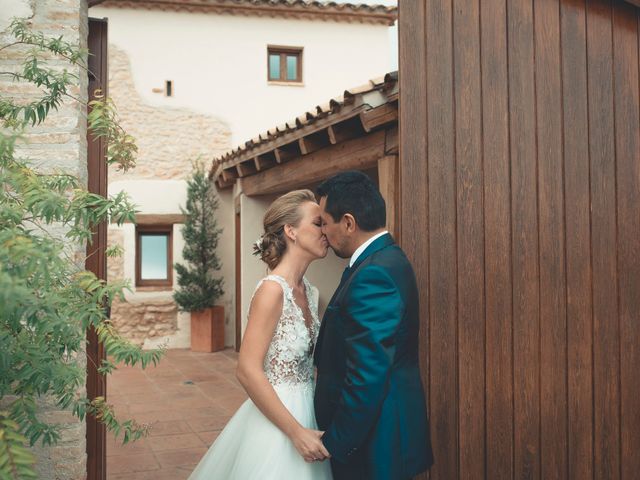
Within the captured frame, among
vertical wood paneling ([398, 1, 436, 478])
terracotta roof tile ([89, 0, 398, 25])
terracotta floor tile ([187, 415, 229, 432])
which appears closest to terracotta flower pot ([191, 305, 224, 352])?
terracotta floor tile ([187, 415, 229, 432])

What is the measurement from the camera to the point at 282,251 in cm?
263

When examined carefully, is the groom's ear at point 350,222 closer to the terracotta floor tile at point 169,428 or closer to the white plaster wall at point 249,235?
the terracotta floor tile at point 169,428

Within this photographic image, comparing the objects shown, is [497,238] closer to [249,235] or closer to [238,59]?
[249,235]

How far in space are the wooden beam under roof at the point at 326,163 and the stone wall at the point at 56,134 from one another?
2368 millimetres

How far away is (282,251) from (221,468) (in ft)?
2.83

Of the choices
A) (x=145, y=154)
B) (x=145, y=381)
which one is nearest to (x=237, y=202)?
(x=145, y=154)

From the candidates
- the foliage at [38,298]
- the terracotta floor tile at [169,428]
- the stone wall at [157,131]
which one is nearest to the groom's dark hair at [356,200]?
the foliage at [38,298]

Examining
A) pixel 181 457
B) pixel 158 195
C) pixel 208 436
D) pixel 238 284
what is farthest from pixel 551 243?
pixel 158 195

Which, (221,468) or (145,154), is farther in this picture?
(145,154)

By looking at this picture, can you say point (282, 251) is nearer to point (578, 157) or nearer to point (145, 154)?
point (578, 157)

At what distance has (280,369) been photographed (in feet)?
8.41

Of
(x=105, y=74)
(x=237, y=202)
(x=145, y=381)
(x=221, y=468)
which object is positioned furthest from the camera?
(x=237, y=202)

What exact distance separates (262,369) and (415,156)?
126 cm

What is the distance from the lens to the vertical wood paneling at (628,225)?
3.22 meters
